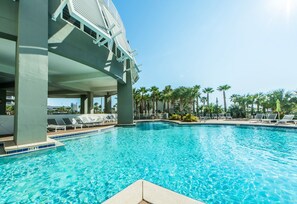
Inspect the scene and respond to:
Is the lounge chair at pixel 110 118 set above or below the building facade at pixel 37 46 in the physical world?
below

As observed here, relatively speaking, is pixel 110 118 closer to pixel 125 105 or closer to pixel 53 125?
pixel 125 105

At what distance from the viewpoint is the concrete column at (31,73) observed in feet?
19.5

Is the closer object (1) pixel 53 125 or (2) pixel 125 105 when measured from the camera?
(1) pixel 53 125

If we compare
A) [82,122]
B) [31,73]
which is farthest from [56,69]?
[31,73]

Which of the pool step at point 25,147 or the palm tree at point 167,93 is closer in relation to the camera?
the pool step at point 25,147

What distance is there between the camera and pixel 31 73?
6.25m

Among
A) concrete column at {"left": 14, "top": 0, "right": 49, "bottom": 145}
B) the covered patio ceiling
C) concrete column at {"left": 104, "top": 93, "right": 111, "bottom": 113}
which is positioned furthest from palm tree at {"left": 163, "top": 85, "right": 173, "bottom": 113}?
concrete column at {"left": 14, "top": 0, "right": 49, "bottom": 145}

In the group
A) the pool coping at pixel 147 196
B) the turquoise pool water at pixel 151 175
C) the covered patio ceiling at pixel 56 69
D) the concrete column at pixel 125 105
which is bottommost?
the turquoise pool water at pixel 151 175

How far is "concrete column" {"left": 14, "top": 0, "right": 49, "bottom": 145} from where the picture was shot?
234 inches

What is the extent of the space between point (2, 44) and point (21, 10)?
342cm

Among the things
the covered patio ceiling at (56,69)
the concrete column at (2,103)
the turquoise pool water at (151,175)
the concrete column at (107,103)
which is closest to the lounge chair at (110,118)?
the covered patio ceiling at (56,69)

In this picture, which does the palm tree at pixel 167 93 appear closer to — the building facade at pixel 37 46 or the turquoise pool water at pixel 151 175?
the building facade at pixel 37 46

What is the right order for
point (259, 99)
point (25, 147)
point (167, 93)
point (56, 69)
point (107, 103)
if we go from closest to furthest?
point (25, 147) < point (56, 69) < point (107, 103) < point (259, 99) < point (167, 93)

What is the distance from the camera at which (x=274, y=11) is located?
8.93 metres
